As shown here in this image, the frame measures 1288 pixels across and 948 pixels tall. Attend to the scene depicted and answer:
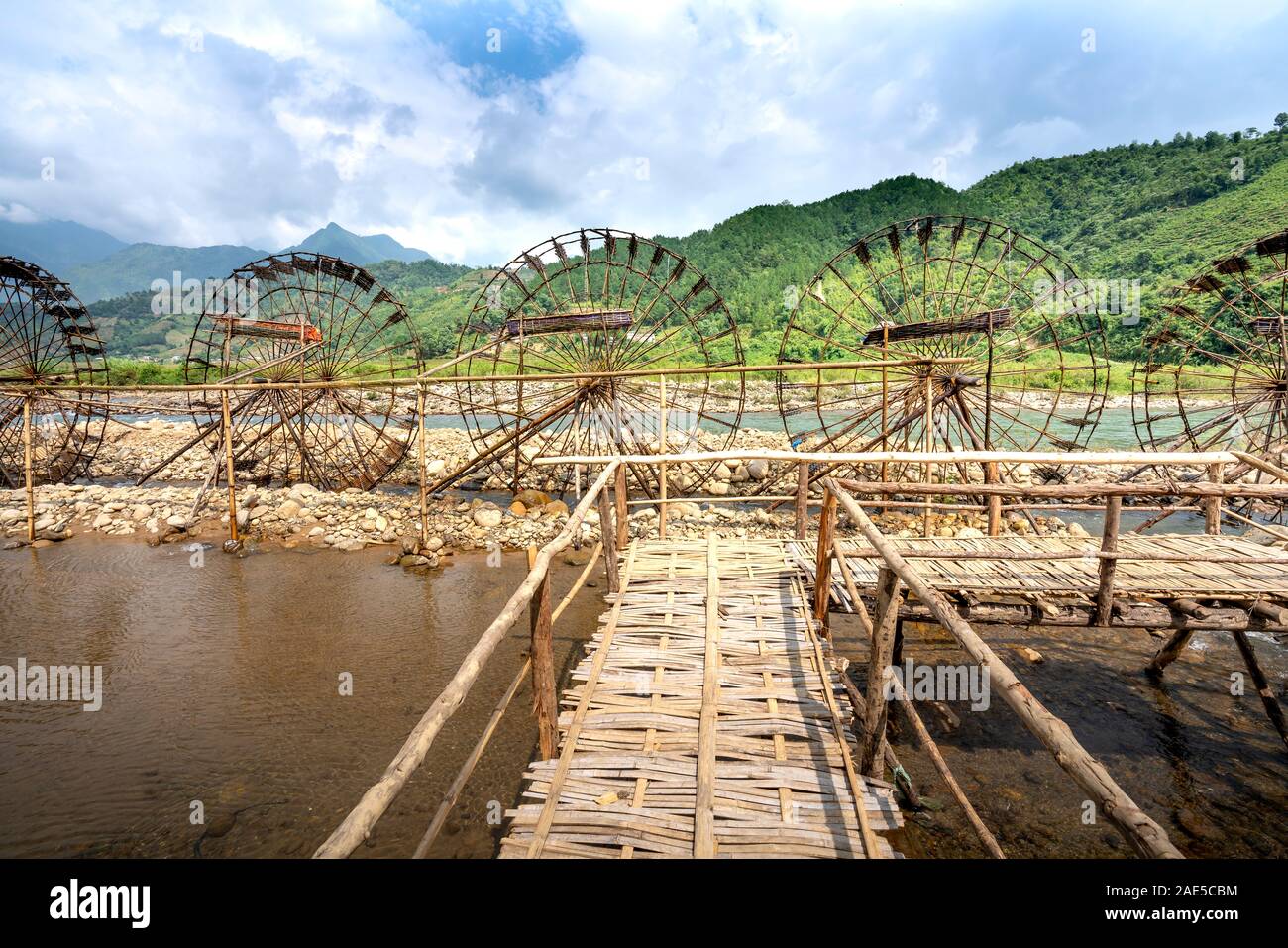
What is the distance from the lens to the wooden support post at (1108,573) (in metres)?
4.14

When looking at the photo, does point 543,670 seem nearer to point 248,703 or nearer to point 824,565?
point 824,565

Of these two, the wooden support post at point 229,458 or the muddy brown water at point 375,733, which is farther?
the wooden support post at point 229,458

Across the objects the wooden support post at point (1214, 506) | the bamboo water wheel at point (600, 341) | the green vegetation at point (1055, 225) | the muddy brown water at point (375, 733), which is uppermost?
the green vegetation at point (1055, 225)

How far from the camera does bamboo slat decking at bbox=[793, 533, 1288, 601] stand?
14.5 feet

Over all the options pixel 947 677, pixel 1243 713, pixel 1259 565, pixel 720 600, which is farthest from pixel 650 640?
pixel 1243 713

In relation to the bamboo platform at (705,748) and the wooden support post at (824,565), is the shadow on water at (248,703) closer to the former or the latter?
the bamboo platform at (705,748)

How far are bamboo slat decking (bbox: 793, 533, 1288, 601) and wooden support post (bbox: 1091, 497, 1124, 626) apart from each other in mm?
103

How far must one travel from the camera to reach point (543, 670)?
10.5 ft

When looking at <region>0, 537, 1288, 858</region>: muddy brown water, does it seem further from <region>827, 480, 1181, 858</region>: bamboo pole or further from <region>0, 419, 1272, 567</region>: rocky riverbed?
<region>827, 480, 1181, 858</region>: bamboo pole

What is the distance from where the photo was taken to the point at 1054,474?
14.2 m

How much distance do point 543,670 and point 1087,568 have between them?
4.94 m
